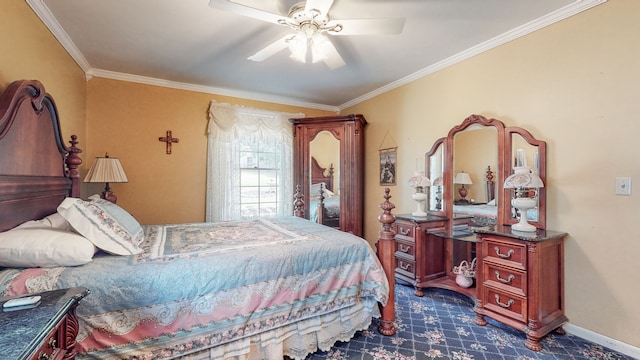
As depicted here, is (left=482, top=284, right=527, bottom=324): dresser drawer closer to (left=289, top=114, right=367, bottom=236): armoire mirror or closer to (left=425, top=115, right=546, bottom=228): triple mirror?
(left=425, top=115, right=546, bottom=228): triple mirror

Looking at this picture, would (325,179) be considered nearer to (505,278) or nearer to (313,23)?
(313,23)

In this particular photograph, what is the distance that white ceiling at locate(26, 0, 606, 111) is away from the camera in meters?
2.06

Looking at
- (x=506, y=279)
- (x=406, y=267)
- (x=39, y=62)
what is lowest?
(x=406, y=267)

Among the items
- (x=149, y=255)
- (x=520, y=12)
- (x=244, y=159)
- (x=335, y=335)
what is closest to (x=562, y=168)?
(x=520, y=12)

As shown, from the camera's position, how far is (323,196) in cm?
420

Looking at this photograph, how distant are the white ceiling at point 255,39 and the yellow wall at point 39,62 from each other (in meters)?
0.11

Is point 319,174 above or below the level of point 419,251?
above

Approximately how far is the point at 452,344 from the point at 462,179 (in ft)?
5.27

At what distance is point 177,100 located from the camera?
12.0 feet

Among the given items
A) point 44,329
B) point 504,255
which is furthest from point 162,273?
point 504,255

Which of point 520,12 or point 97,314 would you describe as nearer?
point 97,314

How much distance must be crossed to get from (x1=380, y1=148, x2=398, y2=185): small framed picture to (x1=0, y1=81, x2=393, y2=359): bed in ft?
6.12

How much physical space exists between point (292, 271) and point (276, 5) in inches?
74.5

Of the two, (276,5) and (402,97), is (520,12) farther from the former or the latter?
(276,5)
